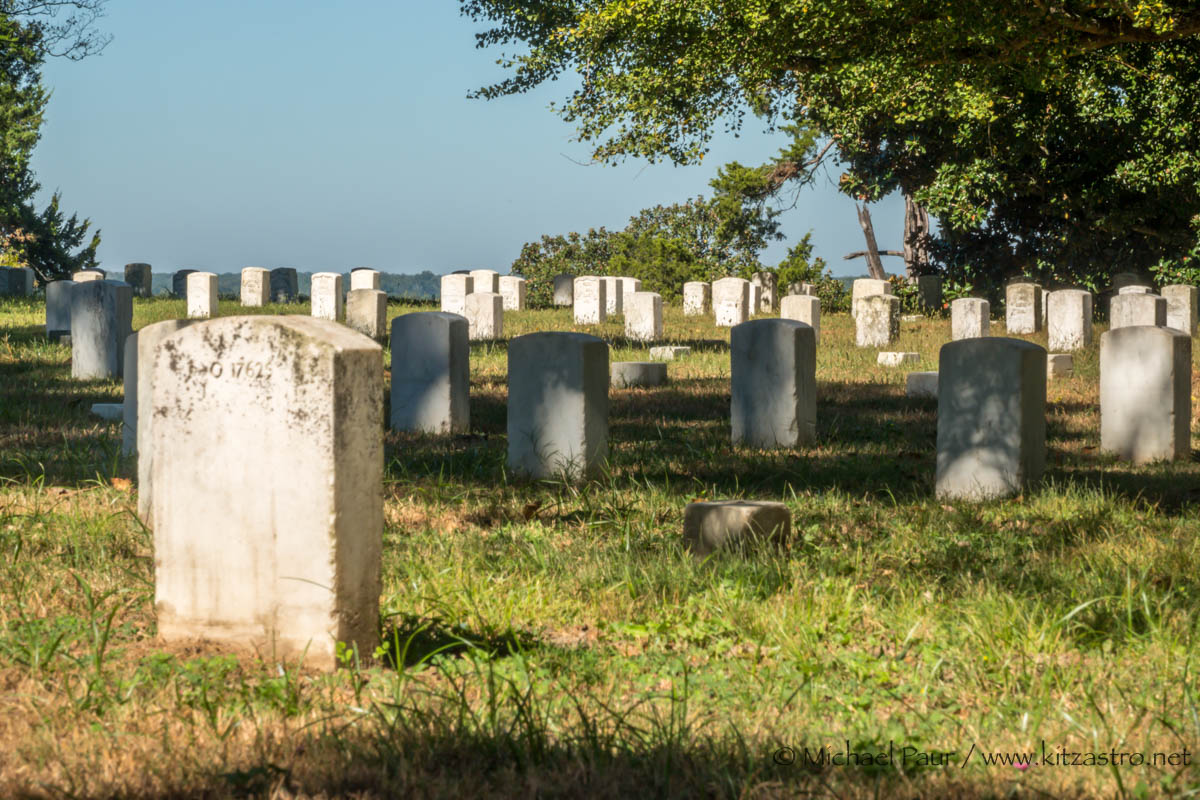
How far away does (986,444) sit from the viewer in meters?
8.41

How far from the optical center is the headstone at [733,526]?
629cm

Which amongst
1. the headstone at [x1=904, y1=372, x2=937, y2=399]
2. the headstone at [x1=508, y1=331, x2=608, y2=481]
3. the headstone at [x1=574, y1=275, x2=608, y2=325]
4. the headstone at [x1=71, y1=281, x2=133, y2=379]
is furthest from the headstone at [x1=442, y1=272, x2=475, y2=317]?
the headstone at [x1=508, y1=331, x2=608, y2=481]

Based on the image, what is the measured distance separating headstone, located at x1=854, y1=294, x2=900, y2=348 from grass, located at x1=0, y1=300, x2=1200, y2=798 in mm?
12844

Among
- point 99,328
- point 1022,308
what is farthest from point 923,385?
point 1022,308

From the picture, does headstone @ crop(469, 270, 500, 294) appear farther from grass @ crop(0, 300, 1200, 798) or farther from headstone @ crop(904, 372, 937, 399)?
grass @ crop(0, 300, 1200, 798)

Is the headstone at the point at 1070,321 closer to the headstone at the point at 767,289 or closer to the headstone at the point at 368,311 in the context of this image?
the headstone at the point at 368,311

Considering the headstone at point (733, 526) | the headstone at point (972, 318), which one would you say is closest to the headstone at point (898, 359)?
the headstone at point (972, 318)

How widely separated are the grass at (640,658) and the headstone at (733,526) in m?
0.14

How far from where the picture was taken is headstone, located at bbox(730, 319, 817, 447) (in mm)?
10570

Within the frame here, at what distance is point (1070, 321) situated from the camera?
66.8 ft

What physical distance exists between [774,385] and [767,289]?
22.5 meters

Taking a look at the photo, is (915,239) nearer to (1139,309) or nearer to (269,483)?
(1139,309)

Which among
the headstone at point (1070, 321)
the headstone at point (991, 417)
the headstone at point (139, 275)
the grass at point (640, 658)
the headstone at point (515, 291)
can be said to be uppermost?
the headstone at point (139, 275)

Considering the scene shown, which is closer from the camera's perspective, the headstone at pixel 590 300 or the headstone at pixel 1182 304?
the headstone at pixel 1182 304
